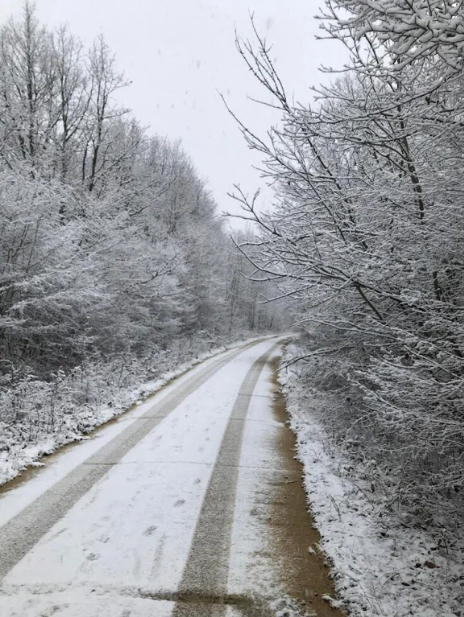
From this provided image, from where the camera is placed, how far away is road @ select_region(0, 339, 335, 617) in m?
3.61

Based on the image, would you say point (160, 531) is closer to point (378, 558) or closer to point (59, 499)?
point (59, 499)

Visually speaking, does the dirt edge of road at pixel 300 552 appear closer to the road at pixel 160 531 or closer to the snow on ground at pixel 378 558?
the road at pixel 160 531

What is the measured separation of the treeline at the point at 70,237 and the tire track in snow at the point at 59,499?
6.52 ft

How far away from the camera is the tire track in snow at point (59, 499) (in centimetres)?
436

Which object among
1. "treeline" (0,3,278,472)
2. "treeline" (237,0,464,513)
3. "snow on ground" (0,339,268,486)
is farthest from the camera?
"treeline" (0,3,278,472)

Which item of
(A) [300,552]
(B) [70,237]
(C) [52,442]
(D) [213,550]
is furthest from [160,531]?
(B) [70,237]

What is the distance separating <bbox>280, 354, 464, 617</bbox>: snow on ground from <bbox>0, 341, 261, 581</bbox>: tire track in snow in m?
3.32

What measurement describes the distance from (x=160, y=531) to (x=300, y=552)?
5.48 feet

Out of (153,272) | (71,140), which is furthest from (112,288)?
(71,140)

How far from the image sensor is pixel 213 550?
14.4 ft

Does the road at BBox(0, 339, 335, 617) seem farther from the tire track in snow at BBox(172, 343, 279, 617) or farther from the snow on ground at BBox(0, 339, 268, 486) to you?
the snow on ground at BBox(0, 339, 268, 486)

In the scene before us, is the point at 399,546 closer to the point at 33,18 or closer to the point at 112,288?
the point at 112,288

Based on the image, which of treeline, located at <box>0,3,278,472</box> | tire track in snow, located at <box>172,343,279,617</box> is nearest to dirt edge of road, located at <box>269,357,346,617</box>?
tire track in snow, located at <box>172,343,279,617</box>

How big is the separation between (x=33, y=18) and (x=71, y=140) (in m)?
4.60
